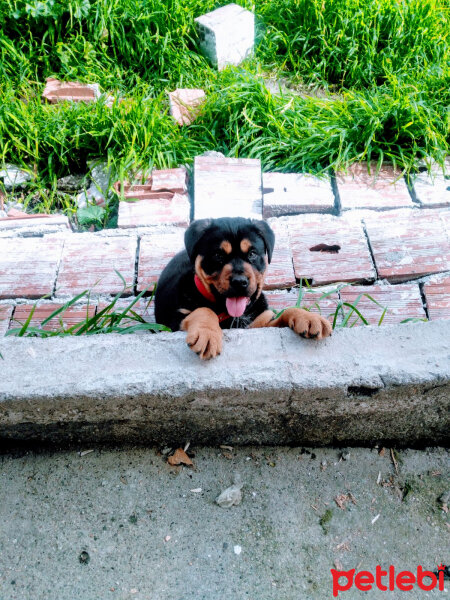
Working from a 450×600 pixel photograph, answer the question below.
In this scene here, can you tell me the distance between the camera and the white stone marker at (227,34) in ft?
15.4

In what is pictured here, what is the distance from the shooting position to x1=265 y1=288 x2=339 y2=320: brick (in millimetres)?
A: 3083

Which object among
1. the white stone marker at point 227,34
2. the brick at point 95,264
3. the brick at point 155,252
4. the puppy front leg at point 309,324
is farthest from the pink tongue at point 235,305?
the white stone marker at point 227,34

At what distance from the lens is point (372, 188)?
3.85m

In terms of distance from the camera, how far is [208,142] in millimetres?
4199

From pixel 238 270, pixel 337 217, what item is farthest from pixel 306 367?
pixel 337 217

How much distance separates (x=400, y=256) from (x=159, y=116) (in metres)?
1.98

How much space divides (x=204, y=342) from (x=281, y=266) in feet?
4.61

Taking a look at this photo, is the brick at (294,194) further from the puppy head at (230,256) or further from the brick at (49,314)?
the brick at (49,314)

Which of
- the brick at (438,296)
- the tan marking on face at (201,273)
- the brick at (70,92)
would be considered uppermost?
the brick at (70,92)

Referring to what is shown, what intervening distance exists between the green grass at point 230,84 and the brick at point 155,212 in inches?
12.2

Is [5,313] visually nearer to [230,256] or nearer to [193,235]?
[193,235]

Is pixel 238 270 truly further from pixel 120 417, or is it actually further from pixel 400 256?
pixel 400 256

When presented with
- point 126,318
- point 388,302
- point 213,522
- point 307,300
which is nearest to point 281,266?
point 307,300

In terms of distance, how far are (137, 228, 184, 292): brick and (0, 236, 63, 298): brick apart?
502mm
